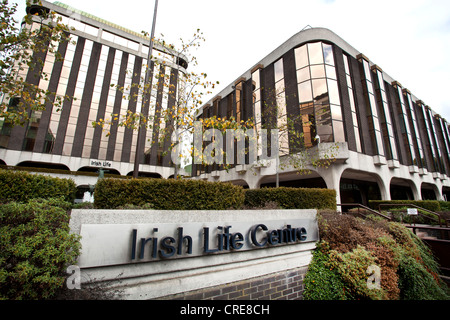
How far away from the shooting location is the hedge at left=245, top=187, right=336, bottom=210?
350 inches

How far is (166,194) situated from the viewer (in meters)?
5.14

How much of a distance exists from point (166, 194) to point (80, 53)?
125 ft

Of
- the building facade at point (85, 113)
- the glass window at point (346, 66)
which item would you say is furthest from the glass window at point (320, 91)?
the building facade at point (85, 113)

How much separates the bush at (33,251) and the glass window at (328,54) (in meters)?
23.1

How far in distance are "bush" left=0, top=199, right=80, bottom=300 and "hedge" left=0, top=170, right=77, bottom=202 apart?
2.93 metres

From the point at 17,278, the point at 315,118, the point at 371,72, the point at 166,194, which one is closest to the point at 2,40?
the point at 166,194

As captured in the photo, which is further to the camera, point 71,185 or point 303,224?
point 71,185

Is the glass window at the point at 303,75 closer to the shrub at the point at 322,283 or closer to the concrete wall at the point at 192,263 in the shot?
the concrete wall at the point at 192,263

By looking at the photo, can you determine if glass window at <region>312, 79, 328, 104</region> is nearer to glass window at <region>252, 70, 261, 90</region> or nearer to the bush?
glass window at <region>252, 70, 261, 90</region>

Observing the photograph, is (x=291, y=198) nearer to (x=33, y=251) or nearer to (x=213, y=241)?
(x=213, y=241)

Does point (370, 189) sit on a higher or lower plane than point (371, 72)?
lower

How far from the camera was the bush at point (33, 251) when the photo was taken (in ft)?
7.66

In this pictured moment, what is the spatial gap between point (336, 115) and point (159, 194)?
18.3m
